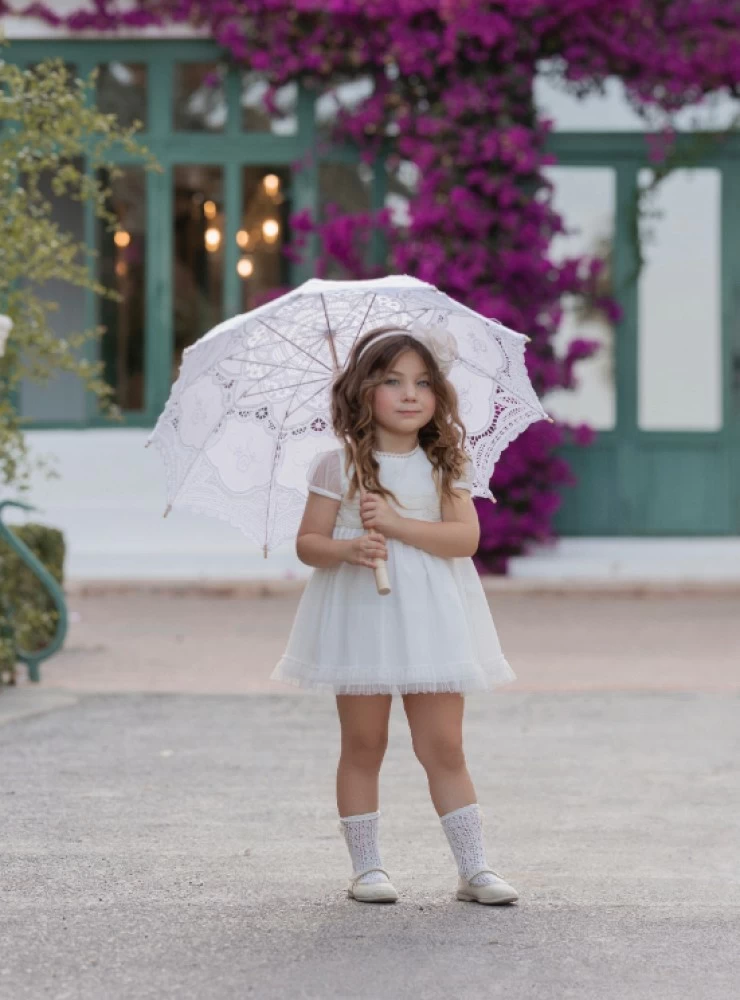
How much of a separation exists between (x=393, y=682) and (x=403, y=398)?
64cm

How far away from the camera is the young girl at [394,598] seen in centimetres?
416

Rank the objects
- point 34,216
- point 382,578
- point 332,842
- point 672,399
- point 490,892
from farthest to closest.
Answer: point 672,399, point 34,216, point 332,842, point 490,892, point 382,578

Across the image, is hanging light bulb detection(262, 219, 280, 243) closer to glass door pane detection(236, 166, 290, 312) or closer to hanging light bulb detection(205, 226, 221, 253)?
glass door pane detection(236, 166, 290, 312)

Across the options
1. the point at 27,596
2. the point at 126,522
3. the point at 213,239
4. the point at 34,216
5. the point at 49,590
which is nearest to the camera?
the point at 34,216

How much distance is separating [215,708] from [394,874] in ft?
9.91

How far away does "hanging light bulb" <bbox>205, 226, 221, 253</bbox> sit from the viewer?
1352 cm

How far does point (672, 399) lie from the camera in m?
13.6

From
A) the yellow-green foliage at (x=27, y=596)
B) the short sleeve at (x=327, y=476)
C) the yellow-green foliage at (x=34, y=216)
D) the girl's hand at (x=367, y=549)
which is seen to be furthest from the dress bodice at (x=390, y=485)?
the yellow-green foliage at (x=27, y=596)

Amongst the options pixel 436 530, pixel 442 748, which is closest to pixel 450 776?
pixel 442 748

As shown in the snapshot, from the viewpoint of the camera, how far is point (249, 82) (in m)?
13.4

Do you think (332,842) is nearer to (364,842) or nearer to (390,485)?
(364,842)

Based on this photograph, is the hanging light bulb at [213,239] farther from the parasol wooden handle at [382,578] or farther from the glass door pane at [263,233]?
the parasol wooden handle at [382,578]

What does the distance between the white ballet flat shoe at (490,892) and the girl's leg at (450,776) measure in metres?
0.01

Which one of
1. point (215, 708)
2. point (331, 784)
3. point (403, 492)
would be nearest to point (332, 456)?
point (403, 492)
